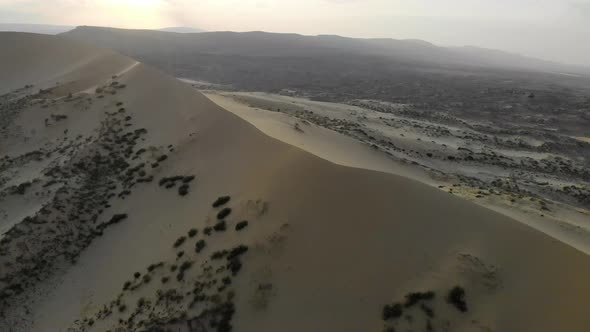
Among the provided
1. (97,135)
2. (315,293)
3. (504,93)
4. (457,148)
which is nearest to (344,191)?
(315,293)

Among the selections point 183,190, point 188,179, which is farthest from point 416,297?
point 188,179

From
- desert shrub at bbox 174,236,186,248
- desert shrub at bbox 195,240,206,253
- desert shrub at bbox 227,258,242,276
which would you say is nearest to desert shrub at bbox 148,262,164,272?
desert shrub at bbox 174,236,186,248

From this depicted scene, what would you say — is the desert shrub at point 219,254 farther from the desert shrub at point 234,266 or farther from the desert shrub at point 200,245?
the desert shrub at point 200,245

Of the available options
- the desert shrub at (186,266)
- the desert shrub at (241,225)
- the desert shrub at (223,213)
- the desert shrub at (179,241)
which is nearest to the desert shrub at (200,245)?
the desert shrub at (186,266)

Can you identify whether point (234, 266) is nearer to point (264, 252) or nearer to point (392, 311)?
point (264, 252)

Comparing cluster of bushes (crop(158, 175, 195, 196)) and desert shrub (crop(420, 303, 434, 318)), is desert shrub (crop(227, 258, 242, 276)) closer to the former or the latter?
desert shrub (crop(420, 303, 434, 318))
